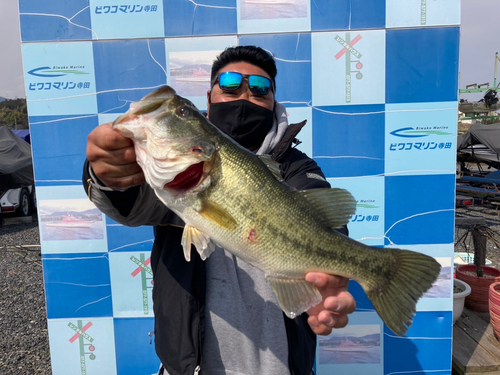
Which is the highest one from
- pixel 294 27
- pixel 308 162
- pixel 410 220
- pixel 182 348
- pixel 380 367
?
pixel 294 27

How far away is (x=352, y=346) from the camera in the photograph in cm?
360

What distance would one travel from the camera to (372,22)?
3.26 meters

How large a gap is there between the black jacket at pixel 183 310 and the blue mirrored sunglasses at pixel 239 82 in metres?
0.65

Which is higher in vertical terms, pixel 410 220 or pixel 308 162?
pixel 308 162

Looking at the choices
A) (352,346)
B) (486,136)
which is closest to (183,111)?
(352,346)

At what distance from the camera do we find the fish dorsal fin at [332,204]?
1.63 m

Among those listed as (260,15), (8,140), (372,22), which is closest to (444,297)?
(372,22)

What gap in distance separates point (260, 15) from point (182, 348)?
295cm

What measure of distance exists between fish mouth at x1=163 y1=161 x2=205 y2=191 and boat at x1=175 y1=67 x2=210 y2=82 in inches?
85.6

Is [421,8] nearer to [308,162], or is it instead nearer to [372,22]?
[372,22]

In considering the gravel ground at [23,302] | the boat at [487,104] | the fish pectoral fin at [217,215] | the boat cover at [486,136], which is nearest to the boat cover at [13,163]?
the gravel ground at [23,302]

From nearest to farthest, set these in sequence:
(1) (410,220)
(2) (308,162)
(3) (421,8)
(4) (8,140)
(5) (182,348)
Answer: (5) (182,348)
(2) (308,162)
(3) (421,8)
(1) (410,220)
(4) (8,140)

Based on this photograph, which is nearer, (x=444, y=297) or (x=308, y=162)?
(x=308, y=162)

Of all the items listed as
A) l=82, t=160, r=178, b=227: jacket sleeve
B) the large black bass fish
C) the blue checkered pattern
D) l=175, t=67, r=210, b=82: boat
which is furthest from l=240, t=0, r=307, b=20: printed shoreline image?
l=82, t=160, r=178, b=227: jacket sleeve
